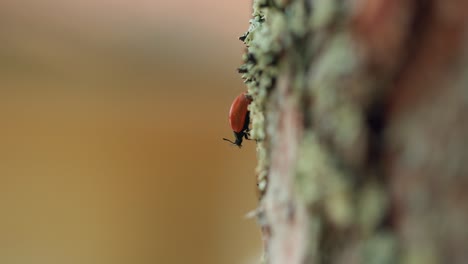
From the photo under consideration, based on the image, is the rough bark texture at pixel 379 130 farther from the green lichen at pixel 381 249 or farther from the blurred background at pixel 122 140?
the blurred background at pixel 122 140

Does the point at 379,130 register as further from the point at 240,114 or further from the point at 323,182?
the point at 240,114

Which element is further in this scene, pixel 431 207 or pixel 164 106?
pixel 164 106

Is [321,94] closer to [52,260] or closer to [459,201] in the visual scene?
[459,201]

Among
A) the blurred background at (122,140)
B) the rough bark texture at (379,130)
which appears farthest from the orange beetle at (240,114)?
the blurred background at (122,140)

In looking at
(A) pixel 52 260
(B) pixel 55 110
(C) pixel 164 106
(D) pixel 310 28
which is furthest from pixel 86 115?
(D) pixel 310 28

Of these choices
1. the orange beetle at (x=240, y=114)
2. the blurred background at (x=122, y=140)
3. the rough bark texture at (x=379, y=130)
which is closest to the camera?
the rough bark texture at (x=379, y=130)

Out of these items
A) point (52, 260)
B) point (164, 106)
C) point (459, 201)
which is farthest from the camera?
point (164, 106)

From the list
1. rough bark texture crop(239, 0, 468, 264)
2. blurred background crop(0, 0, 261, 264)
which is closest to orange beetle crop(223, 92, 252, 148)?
rough bark texture crop(239, 0, 468, 264)
